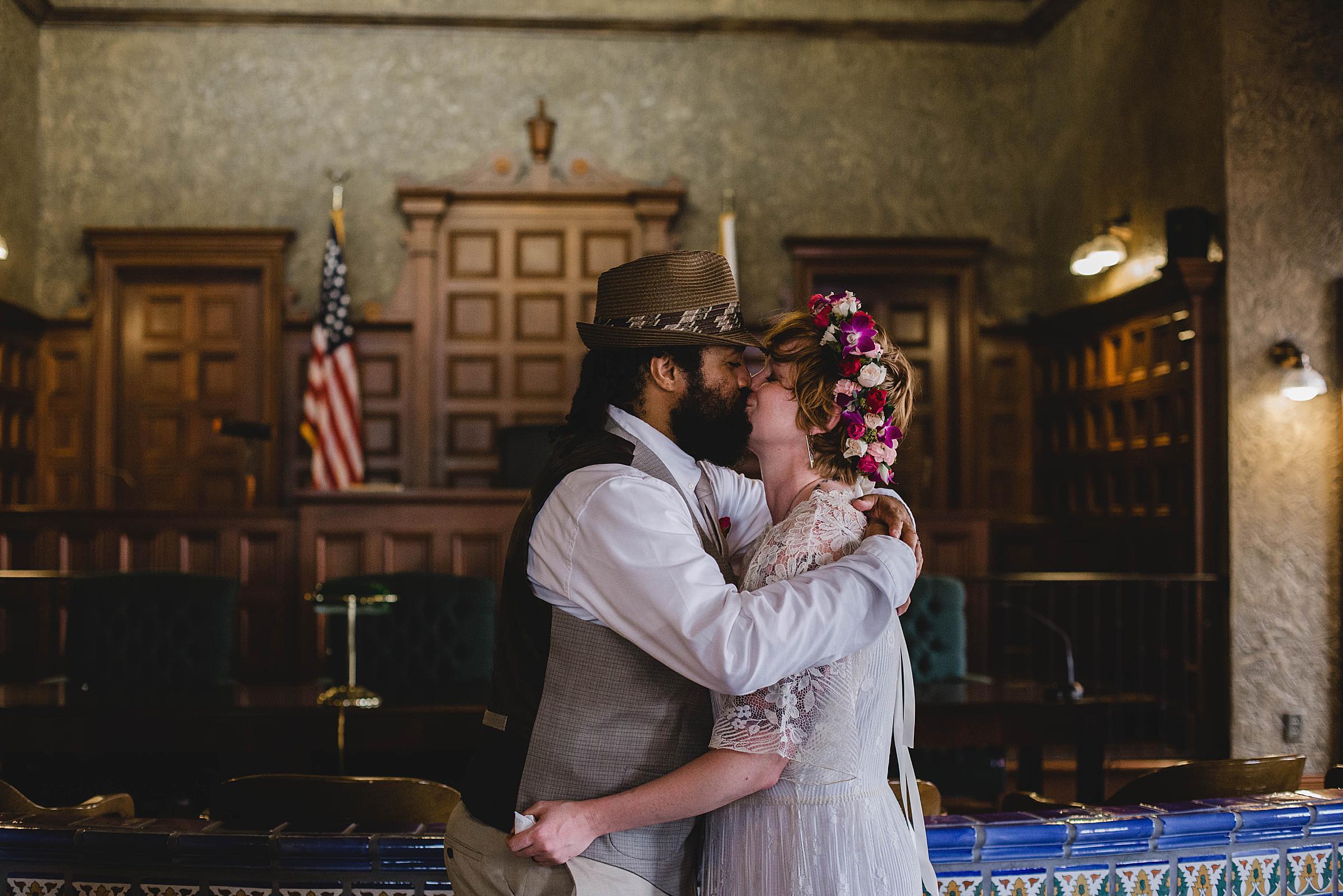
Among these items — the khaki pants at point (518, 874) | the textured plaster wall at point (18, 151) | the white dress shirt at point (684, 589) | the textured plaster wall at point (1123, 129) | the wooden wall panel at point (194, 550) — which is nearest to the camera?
the white dress shirt at point (684, 589)

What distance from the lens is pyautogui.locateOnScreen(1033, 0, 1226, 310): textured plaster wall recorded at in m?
6.77

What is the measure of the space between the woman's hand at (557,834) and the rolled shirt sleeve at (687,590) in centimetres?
23

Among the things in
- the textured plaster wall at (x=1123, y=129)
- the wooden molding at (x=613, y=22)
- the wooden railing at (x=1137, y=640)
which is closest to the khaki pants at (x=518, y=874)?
the wooden railing at (x=1137, y=640)

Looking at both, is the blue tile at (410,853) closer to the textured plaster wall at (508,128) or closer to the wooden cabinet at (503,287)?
the wooden cabinet at (503,287)

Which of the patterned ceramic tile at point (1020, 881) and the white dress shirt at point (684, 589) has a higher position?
the white dress shirt at point (684, 589)

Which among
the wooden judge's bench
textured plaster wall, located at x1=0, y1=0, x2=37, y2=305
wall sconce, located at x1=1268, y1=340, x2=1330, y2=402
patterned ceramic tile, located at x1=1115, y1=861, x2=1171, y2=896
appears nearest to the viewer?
patterned ceramic tile, located at x1=1115, y1=861, x2=1171, y2=896

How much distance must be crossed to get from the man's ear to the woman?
142 mm

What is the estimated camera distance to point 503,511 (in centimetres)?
697

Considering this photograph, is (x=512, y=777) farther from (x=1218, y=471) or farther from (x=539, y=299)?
(x=539, y=299)

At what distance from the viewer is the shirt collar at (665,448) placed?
1681mm

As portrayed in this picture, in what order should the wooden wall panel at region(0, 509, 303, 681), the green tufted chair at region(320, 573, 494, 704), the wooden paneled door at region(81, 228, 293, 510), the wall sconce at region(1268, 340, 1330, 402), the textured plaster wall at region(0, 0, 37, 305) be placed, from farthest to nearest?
the wooden paneled door at region(81, 228, 293, 510)
the textured plaster wall at region(0, 0, 37, 305)
the wooden wall panel at region(0, 509, 303, 681)
the wall sconce at region(1268, 340, 1330, 402)
the green tufted chair at region(320, 573, 494, 704)

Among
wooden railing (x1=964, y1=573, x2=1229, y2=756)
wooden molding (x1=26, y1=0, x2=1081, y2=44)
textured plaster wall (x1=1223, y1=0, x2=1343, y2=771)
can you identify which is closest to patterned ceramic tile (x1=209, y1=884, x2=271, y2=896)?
wooden railing (x1=964, y1=573, x2=1229, y2=756)

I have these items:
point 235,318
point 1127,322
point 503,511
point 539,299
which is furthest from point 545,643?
point 235,318

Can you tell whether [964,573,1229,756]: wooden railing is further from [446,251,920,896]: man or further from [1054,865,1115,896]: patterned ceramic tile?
[446,251,920,896]: man
